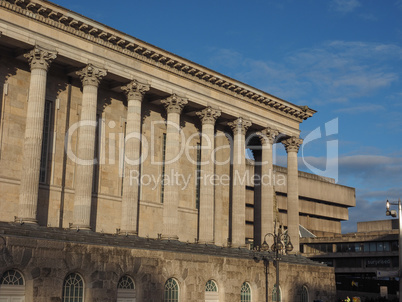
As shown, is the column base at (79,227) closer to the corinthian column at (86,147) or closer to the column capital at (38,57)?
the corinthian column at (86,147)

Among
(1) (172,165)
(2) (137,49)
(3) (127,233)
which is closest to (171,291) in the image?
(3) (127,233)

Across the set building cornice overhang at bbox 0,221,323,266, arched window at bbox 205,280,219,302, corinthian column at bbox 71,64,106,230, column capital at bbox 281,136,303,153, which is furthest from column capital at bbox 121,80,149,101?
column capital at bbox 281,136,303,153

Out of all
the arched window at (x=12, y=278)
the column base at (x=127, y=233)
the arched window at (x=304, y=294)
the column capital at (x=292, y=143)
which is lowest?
the arched window at (x=304, y=294)

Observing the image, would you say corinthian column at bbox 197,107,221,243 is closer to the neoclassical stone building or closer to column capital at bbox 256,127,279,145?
the neoclassical stone building

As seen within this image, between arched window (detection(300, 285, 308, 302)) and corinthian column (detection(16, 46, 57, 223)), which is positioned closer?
corinthian column (detection(16, 46, 57, 223))

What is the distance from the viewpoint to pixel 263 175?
54000mm

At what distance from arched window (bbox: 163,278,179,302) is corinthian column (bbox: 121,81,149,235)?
20.4 feet

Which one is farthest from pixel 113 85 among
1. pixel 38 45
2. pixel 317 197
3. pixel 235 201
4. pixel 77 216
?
pixel 317 197

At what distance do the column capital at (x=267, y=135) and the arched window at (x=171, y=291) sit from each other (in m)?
22.2

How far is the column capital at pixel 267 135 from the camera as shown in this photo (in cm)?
5481

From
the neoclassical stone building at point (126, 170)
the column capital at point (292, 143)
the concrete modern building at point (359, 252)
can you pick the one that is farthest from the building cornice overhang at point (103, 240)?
the concrete modern building at point (359, 252)

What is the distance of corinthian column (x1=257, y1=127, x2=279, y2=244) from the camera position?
175 feet

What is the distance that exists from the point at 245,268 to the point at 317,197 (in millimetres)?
68049

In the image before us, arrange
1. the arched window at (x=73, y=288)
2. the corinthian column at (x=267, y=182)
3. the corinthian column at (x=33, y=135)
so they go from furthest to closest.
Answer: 1. the corinthian column at (x=267, y=182)
2. the corinthian column at (x=33, y=135)
3. the arched window at (x=73, y=288)
